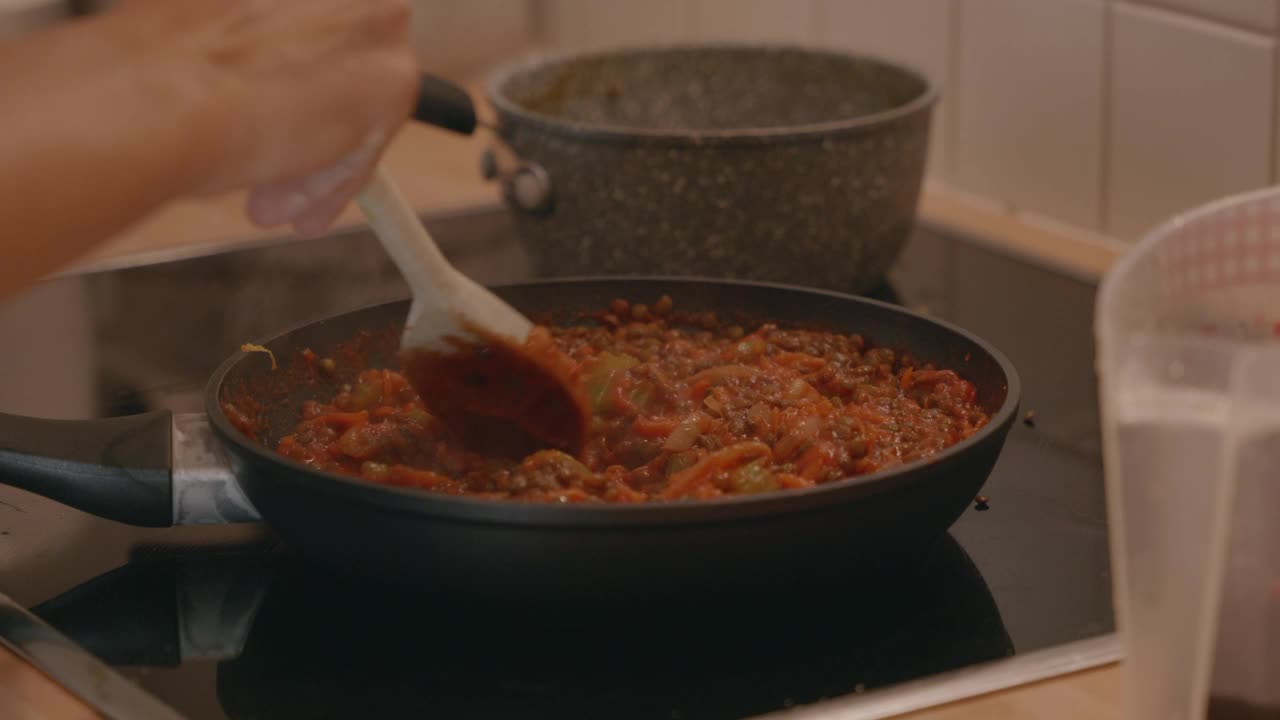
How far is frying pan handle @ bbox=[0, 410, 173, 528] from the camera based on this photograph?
981 mm

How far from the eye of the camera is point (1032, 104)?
5.24 feet

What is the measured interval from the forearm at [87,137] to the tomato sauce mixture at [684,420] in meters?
0.29

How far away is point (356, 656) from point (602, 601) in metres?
0.15

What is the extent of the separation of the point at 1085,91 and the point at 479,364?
2.52ft


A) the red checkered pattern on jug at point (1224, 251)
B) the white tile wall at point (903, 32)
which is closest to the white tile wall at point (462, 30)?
the white tile wall at point (903, 32)

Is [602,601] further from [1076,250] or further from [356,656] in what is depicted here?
[1076,250]

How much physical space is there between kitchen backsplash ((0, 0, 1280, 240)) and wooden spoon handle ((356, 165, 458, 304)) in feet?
2.39

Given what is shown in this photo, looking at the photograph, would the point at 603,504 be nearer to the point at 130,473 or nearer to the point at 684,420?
the point at 684,420

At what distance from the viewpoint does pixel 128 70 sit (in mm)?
720

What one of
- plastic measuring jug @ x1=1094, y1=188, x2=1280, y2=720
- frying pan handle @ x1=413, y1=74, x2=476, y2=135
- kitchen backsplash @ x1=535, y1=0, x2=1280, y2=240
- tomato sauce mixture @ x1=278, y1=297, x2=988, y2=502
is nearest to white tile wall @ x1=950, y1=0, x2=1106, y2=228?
kitchen backsplash @ x1=535, y1=0, x2=1280, y2=240

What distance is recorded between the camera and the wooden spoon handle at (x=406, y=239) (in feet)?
3.25

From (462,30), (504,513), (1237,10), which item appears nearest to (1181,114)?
(1237,10)

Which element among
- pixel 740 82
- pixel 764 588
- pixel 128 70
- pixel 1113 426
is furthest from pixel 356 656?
pixel 740 82

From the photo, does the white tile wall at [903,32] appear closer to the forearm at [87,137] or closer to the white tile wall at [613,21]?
the white tile wall at [613,21]
